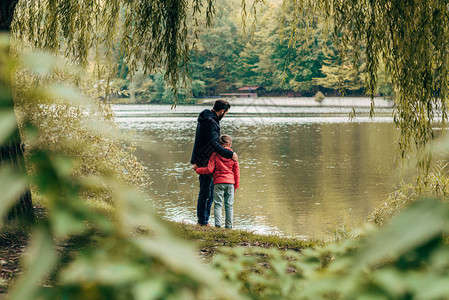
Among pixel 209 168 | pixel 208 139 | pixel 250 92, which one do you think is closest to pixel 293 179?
pixel 209 168

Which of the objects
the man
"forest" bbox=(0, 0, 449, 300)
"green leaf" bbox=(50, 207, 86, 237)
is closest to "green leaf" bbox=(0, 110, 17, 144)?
"forest" bbox=(0, 0, 449, 300)

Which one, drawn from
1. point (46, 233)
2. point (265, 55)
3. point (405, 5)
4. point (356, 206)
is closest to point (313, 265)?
point (46, 233)

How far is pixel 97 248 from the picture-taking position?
815 millimetres

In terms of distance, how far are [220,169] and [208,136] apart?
692mm

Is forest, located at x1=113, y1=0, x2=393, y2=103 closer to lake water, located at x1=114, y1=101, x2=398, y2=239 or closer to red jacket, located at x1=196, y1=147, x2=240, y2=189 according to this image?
lake water, located at x1=114, y1=101, x2=398, y2=239

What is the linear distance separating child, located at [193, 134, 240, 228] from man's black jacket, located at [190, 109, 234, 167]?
184 mm

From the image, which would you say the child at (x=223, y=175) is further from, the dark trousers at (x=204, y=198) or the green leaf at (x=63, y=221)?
the green leaf at (x=63, y=221)

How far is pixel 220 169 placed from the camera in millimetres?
7523

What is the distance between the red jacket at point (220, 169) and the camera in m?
7.37

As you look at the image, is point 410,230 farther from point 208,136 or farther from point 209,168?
point 209,168

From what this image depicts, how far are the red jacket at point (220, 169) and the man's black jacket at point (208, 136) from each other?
0.49 feet

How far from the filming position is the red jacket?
24.2ft

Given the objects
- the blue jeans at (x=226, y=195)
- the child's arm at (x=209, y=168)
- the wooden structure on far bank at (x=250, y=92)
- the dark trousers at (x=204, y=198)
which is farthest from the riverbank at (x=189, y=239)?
the wooden structure on far bank at (x=250, y=92)

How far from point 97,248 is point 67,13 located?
16.7 ft
